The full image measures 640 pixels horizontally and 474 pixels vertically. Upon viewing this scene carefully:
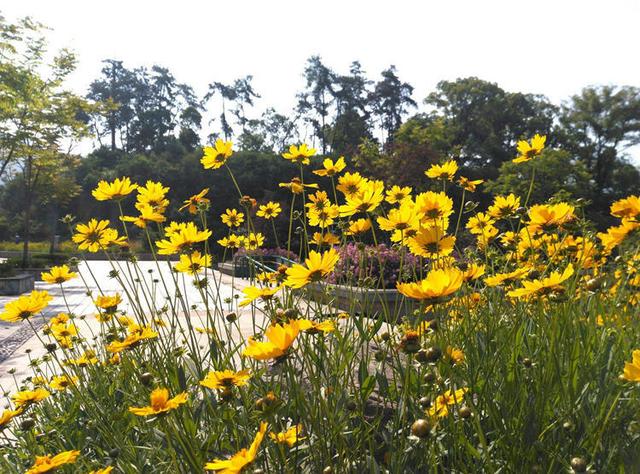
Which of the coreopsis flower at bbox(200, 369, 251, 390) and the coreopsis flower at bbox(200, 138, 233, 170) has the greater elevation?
the coreopsis flower at bbox(200, 138, 233, 170)

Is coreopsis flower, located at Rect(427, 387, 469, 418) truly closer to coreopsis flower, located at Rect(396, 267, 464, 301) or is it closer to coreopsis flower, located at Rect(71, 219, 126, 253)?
coreopsis flower, located at Rect(396, 267, 464, 301)

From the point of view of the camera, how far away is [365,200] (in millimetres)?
1509

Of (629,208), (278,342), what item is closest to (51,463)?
(278,342)

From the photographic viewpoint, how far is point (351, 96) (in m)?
35.8

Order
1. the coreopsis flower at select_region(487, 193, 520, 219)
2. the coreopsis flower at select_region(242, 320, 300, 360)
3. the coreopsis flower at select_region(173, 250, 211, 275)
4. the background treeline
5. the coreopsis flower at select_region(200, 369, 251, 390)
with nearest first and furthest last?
the coreopsis flower at select_region(242, 320, 300, 360), the coreopsis flower at select_region(200, 369, 251, 390), the coreopsis flower at select_region(173, 250, 211, 275), the coreopsis flower at select_region(487, 193, 520, 219), the background treeline

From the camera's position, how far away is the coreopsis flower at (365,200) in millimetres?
1491

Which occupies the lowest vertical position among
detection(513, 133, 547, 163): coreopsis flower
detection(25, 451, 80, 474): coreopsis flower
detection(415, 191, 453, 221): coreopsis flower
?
detection(25, 451, 80, 474): coreopsis flower

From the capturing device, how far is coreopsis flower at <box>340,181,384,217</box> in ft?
4.89

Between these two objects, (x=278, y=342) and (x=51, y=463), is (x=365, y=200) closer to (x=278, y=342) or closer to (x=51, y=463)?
(x=278, y=342)

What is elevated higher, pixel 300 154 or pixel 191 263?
pixel 300 154

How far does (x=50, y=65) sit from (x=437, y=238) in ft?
46.9

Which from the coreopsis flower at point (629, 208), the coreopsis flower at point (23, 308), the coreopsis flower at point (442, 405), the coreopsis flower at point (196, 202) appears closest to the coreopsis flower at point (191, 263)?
the coreopsis flower at point (196, 202)

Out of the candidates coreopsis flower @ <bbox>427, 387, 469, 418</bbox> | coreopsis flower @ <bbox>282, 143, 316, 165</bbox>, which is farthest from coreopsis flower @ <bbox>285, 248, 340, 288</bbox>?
coreopsis flower @ <bbox>282, 143, 316, 165</bbox>

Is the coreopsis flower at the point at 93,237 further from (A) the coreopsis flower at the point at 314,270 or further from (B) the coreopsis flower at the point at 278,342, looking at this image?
(B) the coreopsis flower at the point at 278,342
